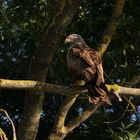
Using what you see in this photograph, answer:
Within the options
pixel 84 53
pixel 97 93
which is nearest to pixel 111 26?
pixel 84 53

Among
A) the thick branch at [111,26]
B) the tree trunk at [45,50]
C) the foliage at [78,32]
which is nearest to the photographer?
the tree trunk at [45,50]

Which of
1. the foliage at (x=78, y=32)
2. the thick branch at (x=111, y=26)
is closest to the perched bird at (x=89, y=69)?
the thick branch at (x=111, y=26)

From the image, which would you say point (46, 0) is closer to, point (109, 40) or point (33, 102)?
point (109, 40)

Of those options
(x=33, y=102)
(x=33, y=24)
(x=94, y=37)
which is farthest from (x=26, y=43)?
(x=33, y=102)

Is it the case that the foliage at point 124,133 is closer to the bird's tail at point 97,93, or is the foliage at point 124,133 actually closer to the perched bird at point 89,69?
the perched bird at point 89,69

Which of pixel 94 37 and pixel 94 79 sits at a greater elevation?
pixel 94 79

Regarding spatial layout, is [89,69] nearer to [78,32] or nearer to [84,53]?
[84,53]

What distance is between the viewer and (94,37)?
8594 mm

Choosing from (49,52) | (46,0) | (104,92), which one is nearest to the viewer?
(104,92)

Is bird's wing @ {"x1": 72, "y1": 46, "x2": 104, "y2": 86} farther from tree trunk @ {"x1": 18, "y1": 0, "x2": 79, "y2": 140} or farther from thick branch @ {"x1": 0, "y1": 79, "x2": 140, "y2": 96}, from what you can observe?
tree trunk @ {"x1": 18, "y1": 0, "x2": 79, "y2": 140}

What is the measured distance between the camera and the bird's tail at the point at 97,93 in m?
5.90

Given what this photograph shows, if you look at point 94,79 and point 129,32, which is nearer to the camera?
point 94,79

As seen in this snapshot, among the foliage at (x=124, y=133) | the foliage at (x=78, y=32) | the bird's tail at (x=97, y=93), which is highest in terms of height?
the bird's tail at (x=97, y=93)

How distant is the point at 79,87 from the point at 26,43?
2.65 metres
